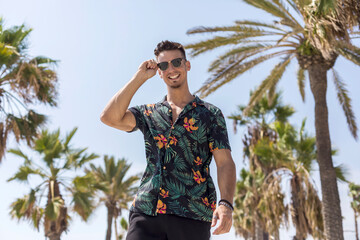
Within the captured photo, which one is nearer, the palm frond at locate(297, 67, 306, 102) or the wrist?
the wrist

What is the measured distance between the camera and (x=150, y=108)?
2963 millimetres

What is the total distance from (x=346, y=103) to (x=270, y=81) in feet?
8.93

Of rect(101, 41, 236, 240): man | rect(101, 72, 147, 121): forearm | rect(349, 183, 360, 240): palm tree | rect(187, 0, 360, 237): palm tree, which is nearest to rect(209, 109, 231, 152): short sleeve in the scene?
rect(101, 41, 236, 240): man

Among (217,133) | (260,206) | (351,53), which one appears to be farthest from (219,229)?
(260,206)

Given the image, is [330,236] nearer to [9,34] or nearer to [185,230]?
[185,230]

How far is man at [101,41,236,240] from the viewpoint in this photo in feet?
8.23

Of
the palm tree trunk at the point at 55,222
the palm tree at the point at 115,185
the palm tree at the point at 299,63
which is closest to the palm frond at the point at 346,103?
the palm tree at the point at 299,63

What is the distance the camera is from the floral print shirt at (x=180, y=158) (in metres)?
2.55

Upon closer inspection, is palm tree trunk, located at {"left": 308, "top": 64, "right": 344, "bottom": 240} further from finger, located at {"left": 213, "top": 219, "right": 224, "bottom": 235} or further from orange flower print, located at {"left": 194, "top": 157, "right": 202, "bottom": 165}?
finger, located at {"left": 213, "top": 219, "right": 224, "bottom": 235}

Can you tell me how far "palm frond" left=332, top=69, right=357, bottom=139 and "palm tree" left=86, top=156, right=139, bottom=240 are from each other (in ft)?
59.8

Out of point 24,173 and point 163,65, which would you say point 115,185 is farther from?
point 163,65

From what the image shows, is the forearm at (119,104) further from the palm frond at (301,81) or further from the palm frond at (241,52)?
the palm frond at (301,81)

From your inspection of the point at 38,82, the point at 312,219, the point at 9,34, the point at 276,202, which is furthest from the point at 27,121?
the point at 312,219

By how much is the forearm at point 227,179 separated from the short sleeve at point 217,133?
12 centimetres
